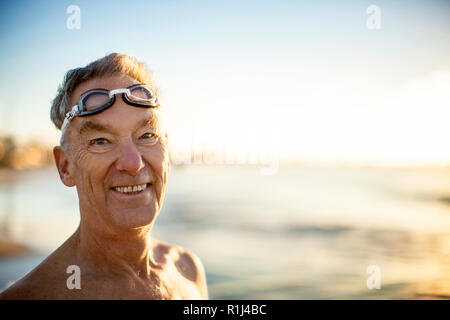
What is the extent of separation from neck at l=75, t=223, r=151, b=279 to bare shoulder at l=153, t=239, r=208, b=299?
49cm

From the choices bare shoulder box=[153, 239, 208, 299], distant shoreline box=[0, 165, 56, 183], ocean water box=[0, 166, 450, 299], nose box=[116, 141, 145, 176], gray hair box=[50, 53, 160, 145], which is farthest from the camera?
distant shoreline box=[0, 165, 56, 183]

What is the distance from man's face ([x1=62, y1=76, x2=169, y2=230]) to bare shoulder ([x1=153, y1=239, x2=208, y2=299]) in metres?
0.83

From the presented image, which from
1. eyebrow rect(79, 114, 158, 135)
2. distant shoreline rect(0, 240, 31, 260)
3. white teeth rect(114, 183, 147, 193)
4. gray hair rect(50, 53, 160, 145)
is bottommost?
distant shoreline rect(0, 240, 31, 260)

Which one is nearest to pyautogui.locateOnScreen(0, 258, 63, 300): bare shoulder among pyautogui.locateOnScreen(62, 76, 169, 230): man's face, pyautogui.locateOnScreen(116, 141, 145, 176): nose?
pyautogui.locateOnScreen(62, 76, 169, 230): man's face

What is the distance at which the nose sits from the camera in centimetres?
236

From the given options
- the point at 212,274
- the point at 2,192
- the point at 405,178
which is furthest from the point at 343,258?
the point at 405,178

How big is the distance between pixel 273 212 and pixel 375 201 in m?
4.41

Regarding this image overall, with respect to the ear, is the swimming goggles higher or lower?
higher

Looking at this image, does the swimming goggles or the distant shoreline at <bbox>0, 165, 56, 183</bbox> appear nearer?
the swimming goggles

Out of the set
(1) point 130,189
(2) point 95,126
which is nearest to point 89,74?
(2) point 95,126

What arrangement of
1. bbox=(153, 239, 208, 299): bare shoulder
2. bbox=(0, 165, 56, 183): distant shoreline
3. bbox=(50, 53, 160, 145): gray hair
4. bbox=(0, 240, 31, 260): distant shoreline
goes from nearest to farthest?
bbox=(50, 53, 160, 145): gray hair → bbox=(153, 239, 208, 299): bare shoulder → bbox=(0, 240, 31, 260): distant shoreline → bbox=(0, 165, 56, 183): distant shoreline

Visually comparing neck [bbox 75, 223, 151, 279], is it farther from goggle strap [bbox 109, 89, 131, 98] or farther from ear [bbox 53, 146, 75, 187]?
goggle strap [bbox 109, 89, 131, 98]

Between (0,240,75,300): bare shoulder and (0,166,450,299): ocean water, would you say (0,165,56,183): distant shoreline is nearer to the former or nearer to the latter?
(0,166,450,299): ocean water

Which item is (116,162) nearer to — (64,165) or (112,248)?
(64,165)
